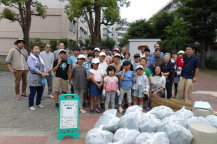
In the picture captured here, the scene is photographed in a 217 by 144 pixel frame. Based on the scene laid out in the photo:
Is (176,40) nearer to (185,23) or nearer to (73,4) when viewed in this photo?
(185,23)

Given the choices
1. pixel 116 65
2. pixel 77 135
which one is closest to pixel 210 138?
→ pixel 77 135

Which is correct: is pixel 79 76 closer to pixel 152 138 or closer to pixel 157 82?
pixel 157 82

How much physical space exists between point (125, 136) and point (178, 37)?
27.5m

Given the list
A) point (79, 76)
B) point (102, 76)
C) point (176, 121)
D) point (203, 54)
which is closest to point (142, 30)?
point (203, 54)

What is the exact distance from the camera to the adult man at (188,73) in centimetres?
682

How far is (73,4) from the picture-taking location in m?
17.4

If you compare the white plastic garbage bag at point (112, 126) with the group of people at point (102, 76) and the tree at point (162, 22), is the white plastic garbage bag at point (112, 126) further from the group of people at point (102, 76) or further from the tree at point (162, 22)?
the tree at point (162, 22)

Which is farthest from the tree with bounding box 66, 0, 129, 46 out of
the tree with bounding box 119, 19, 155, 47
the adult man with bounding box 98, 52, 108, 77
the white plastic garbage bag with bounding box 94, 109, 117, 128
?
the tree with bounding box 119, 19, 155, 47

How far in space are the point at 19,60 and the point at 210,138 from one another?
6.10m

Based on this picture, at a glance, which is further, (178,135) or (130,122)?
(130,122)

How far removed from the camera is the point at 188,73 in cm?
695

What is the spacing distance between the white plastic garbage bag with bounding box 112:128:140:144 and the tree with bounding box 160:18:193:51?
79.3ft

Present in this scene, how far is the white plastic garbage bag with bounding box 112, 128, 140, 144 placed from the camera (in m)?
3.06

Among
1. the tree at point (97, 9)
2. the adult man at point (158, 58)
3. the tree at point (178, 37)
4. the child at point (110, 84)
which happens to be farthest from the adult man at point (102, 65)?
the tree at point (178, 37)
